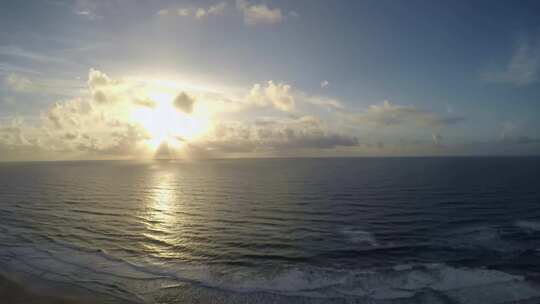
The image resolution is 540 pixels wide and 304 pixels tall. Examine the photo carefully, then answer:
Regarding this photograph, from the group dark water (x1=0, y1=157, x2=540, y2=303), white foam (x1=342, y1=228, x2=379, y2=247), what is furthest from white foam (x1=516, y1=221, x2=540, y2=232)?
white foam (x1=342, y1=228, x2=379, y2=247)

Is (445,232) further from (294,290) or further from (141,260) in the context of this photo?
(141,260)

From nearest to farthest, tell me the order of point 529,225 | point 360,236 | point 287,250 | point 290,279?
point 290,279
point 287,250
point 360,236
point 529,225

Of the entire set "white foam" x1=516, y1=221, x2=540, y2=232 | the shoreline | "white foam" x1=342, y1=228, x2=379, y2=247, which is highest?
"white foam" x1=516, y1=221, x2=540, y2=232

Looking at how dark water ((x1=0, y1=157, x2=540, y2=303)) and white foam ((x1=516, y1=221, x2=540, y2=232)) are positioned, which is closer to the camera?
dark water ((x1=0, y1=157, x2=540, y2=303))

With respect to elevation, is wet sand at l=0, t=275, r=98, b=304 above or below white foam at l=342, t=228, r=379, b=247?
below

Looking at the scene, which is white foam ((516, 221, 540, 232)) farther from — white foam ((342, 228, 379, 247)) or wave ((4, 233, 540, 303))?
white foam ((342, 228, 379, 247))

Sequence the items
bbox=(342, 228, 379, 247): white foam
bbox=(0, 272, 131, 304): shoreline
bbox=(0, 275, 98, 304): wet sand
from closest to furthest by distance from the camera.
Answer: bbox=(0, 275, 98, 304): wet sand < bbox=(0, 272, 131, 304): shoreline < bbox=(342, 228, 379, 247): white foam

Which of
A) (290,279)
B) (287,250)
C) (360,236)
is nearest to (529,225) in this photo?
(360,236)

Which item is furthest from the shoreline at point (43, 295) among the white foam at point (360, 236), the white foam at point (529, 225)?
the white foam at point (529, 225)

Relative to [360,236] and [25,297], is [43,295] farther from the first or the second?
[360,236]

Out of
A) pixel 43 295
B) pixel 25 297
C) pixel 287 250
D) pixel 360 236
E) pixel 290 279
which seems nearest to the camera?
pixel 25 297

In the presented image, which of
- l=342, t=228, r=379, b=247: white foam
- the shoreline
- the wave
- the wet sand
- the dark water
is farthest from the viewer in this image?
l=342, t=228, r=379, b=247: white foam

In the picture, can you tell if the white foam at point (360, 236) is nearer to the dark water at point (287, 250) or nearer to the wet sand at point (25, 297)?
the dark water at point (287, 250)
